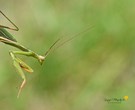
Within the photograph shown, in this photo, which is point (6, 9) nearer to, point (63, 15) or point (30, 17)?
point (30, 17)

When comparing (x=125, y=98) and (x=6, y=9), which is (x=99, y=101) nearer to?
(x=125, y=98)

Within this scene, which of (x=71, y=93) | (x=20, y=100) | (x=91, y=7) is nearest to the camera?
(x=20, y=100)

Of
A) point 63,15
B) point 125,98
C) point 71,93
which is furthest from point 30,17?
point 125,98

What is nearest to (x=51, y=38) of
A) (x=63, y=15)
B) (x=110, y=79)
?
(x=63, y=15)

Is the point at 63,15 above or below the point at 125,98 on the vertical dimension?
above

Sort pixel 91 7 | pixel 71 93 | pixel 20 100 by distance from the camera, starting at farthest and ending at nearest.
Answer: pixel 91 7 < pixel 71 93 < pixel 20 100

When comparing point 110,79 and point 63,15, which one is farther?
point 63,15

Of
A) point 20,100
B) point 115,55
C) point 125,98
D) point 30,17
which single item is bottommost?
point 125,98
